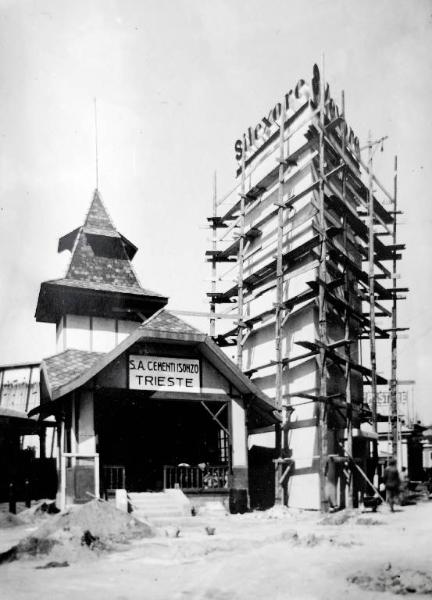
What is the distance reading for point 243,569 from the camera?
9094 millimetres

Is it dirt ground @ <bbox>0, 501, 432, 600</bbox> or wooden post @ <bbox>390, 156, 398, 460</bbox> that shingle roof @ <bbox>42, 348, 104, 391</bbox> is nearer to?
dirt ground @ <bbox>0, 501, 432, 600</bbox>

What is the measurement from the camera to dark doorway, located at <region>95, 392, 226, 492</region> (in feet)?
75.9

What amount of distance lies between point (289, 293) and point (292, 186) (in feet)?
16.0

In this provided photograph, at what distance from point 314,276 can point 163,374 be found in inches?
360

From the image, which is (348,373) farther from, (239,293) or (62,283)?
(62,283)

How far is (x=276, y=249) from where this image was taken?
30.1 metres

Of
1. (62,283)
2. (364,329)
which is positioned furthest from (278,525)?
(364,329)

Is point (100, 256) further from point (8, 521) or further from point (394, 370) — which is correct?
point (394, 370)

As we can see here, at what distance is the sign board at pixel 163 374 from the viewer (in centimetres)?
2009

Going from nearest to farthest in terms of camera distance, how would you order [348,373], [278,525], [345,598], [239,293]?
[345,598] < [278,525] < [348,373] < [239,293]


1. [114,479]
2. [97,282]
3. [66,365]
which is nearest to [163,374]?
[66,365]

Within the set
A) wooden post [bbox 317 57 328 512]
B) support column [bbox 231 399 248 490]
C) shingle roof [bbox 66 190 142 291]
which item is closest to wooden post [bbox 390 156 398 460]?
wooden post [bbox 317 57 328 512]

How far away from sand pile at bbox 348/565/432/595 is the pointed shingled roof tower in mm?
18446

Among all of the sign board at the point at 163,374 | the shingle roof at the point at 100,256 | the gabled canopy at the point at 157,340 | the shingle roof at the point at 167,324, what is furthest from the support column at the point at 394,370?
the shingle roof at the point at 100,256
